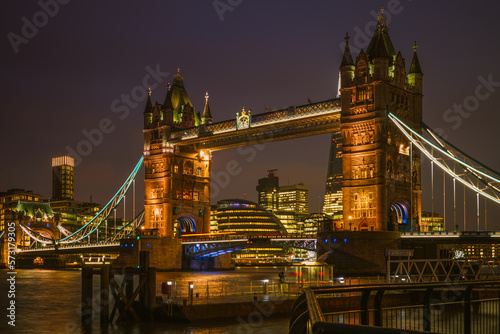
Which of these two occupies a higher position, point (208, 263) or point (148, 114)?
point (148, 114)

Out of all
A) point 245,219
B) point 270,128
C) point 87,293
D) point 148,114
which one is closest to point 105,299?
point 87,293

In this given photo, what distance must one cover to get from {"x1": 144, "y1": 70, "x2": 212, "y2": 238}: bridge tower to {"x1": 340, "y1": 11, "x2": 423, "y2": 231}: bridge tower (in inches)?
993

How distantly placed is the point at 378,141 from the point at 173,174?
95.0 feet

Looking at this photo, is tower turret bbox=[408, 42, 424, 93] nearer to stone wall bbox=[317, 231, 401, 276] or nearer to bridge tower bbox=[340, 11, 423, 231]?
bridge tower bbox=[340, 11, 423, 231]

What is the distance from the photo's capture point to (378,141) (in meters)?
56.8

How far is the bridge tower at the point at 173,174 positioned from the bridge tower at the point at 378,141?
25224 mm

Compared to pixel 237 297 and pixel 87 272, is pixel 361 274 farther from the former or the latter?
pixel 87 272

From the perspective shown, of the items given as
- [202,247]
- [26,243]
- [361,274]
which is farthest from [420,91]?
[26,243]

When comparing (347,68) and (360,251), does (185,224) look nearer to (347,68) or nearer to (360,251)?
(347,68)

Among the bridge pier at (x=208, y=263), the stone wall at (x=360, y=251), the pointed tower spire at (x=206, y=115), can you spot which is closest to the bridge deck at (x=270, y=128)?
the pointed tower spire at (x=206, y=115)

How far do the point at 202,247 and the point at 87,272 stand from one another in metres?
45.2

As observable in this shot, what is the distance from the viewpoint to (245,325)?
27234mm

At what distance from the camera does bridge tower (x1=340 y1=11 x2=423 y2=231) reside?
5706 cm

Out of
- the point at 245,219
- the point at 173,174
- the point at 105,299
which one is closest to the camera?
the point at 105,299
